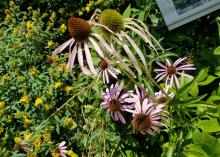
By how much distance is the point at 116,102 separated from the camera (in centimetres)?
135

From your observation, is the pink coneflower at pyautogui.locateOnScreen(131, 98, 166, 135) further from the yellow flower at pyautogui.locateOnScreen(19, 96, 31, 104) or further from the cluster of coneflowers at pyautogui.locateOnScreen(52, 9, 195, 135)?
the yellow flower at pyautogui.locateOnScreen(19, 96, 31, 104)

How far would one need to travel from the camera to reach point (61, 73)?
5.98 feet

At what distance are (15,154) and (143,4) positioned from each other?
0.68m

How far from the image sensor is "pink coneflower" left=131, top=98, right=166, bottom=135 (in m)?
1.24

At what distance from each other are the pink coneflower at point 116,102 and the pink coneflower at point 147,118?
0.07 m

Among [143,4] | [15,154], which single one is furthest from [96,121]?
[143,4]

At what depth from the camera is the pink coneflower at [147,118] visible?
124cm

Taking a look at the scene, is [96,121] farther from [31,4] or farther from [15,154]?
[31,4]

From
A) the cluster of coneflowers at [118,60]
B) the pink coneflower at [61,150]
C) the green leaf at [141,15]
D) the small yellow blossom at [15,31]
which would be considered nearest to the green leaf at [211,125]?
the cluster of coneflowers at [118,60]

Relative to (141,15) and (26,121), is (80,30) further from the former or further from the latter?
(26,121)

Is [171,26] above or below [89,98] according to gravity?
above

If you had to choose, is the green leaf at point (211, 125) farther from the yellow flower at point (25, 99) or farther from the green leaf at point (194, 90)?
the yellow flower at point (25, 99)

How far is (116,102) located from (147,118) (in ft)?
0.43

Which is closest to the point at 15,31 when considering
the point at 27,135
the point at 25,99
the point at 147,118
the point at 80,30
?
the point at 25,99
